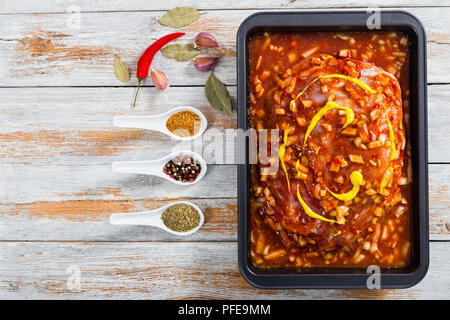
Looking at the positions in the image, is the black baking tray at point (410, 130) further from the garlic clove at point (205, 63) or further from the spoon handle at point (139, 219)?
the spoon handle at point (139, 219)

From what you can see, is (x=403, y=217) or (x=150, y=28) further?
(x=150, y=28)

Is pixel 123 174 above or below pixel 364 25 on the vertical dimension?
below

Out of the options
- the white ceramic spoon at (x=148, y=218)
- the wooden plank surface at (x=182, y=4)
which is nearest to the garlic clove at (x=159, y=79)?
the wooden plank surface at (x=182, y=4)

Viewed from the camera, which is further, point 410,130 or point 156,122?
point 156,122

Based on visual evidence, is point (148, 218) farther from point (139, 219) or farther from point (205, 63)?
point (205, 63)

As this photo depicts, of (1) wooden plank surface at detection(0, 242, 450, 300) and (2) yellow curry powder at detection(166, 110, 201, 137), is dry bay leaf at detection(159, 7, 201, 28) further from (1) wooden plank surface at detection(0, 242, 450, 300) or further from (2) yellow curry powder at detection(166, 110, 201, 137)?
(1) wooden plank surface at detection(0, 242, 450, 300)

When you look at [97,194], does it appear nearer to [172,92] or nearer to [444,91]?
[172,92]

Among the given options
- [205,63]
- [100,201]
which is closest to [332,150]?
[205,63]

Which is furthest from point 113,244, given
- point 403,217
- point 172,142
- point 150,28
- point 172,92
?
point 403,217
